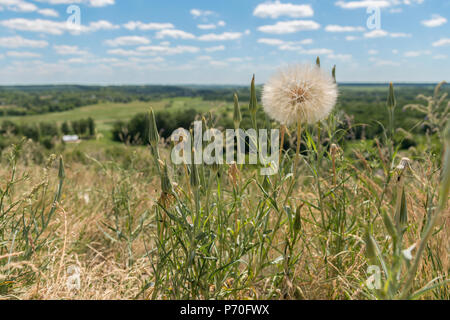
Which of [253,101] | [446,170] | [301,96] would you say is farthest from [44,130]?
[446,170]

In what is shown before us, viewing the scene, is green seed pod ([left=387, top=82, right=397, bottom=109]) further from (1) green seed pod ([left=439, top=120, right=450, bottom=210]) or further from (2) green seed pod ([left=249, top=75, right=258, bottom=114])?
(1) green seed pod ([left=439, top=120, right=450, bottom=210])

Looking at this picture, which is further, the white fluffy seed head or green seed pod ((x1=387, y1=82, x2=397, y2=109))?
green seed pod ((x1=387, y1=82, x2=397, y2=109))

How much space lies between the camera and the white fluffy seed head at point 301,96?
153cm

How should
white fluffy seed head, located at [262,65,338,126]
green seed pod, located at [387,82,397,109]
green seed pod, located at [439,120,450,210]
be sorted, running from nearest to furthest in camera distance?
green seed pod, located at [439,120,450,210]
white fluffy seed head, located at [262,65,338,126]
green seed pod, located at [387,82,397,109]

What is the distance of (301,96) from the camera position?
154cm

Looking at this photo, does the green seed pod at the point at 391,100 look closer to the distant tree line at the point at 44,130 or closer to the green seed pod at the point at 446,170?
the green seed pod at the point at 446,170

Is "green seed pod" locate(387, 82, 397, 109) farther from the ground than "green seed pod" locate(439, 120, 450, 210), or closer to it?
farther from the ground

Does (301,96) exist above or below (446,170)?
above

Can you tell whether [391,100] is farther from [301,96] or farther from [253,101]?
[253,101]

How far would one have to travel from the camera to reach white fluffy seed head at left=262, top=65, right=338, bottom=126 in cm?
153

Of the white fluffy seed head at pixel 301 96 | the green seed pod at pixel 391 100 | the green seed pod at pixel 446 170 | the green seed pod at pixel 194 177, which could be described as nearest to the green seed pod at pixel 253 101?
the white fluffy seed head at pixel 301 96

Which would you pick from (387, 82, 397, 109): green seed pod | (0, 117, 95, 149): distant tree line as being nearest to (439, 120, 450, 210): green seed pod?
(387, 82, 397, 109): green seed pod

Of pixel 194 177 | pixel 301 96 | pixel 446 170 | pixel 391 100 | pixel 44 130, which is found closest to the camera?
pixel 446 170

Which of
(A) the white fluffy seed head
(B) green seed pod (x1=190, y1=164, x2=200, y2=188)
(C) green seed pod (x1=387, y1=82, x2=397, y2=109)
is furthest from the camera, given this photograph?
(C) green seed pod (x1=387, y1=82, x2=397, y2=109)
